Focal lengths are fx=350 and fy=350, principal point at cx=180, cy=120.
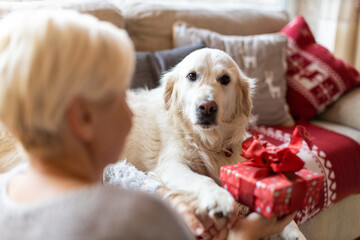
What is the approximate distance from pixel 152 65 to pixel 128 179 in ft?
2.96

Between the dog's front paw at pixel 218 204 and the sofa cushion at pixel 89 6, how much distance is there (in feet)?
4.49

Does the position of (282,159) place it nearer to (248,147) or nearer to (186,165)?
(248,147)

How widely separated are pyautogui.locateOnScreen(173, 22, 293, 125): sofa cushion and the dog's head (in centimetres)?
66

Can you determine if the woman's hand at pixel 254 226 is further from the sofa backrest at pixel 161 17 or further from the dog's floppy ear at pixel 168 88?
the sofa backrest at pixel 161 17

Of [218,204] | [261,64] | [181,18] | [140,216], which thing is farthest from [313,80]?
[140,216]

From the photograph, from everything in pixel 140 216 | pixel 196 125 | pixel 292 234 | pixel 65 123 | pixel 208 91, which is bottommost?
pixel 292 234

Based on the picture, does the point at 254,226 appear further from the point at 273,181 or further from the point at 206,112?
the point at 206,112

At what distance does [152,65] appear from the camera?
1963mm

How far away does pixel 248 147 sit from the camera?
1138 mm

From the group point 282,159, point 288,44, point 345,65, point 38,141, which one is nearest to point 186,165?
point 282,159

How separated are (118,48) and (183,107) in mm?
896

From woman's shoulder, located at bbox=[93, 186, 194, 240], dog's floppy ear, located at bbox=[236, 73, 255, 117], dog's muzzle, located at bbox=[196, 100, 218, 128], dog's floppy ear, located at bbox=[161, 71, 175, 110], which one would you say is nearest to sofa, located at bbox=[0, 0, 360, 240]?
dog's floppy ear, located at bbox=[161, 71, 175, 110]

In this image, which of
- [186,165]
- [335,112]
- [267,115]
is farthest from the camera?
[335,112]

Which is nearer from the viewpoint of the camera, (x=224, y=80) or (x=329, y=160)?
(x=224, y=80)
